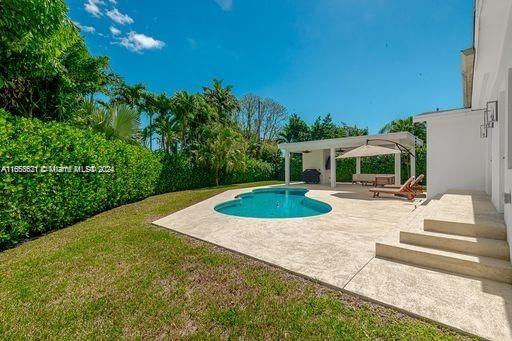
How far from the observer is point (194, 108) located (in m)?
19.1

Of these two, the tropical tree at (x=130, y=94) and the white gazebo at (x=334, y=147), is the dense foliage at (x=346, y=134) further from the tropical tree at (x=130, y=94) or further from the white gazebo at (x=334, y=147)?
the tropical tree at (x=130, y=94)

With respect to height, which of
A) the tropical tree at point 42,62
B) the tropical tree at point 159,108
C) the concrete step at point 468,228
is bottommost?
the concrete step at point 468,228

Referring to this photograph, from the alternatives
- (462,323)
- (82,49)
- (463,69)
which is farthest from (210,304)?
(82,49)

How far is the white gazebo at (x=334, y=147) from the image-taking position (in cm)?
1404

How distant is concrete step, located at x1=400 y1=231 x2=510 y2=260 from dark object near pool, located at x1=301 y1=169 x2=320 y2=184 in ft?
55.6

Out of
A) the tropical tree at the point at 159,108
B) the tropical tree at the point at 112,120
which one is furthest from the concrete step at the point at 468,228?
the tropical tree at the point at 159,108

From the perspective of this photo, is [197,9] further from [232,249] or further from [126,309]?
[126,309]

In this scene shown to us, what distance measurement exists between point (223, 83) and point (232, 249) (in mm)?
23994

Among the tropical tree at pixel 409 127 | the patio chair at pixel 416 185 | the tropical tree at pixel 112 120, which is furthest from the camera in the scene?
the tropical tree at pixel 409 127

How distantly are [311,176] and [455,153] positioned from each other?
42.5 feet

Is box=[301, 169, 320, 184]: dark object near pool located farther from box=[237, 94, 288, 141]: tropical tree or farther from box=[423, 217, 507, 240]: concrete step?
box=[423, 217, 507, 240]: concrete step

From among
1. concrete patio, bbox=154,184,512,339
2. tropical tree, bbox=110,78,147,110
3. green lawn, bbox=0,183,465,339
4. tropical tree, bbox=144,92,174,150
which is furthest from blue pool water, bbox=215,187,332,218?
tropical tree, bbox=110,78,147,110

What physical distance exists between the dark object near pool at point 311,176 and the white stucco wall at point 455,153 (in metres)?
11.9

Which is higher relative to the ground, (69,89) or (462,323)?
(69,89)
